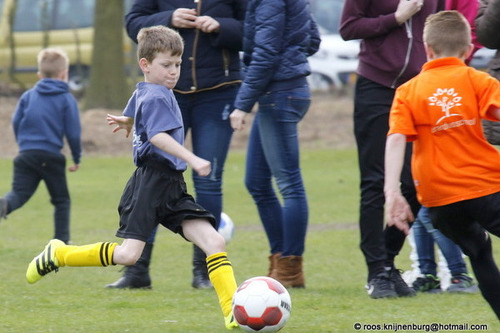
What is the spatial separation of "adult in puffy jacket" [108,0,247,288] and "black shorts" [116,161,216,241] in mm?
1252

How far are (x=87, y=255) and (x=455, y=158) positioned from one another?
1.93 m

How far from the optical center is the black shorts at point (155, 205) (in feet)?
17.2

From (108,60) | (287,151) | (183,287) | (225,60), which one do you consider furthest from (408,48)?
(108,60)

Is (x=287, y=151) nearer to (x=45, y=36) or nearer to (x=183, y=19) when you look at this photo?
(x=183, y=19)

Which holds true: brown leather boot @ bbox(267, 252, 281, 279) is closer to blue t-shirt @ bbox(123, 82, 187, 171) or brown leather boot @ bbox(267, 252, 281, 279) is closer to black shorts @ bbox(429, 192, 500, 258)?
blue t-shirt @ bbox(123, 82, 187, 171)

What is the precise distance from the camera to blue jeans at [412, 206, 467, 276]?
645cm

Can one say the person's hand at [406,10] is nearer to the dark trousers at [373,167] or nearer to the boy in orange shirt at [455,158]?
the dark trousers at [373,167]

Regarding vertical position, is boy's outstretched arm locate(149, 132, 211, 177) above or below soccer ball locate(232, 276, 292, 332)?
above

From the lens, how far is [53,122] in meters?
8.77

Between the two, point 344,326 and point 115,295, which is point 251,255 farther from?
point 344,326

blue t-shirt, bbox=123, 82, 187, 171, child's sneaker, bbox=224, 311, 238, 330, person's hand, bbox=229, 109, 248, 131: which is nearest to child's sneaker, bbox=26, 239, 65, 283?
blue t-shirt, bbox=123, 82, 187, 171

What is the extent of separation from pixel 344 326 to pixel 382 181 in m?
1.20

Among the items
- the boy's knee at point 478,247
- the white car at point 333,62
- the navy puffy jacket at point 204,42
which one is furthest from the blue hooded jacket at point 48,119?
the white car at point 333,62

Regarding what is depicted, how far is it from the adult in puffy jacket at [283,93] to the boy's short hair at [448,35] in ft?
5.09
